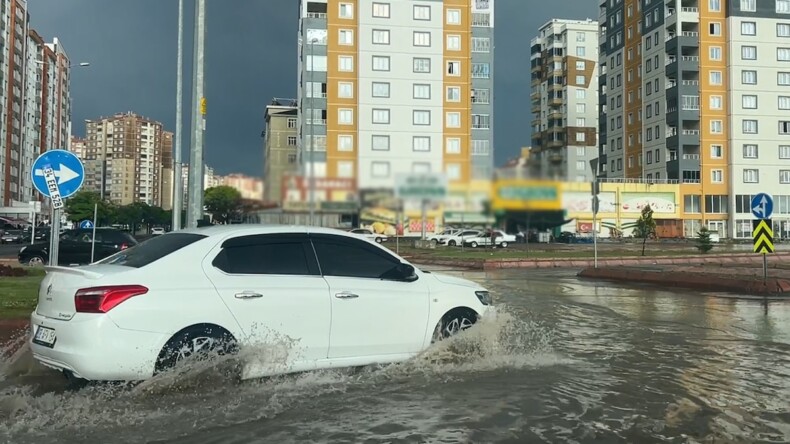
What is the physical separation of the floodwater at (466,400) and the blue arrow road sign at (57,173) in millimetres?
4170

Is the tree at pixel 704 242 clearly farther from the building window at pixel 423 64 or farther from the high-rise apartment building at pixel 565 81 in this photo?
the high-rise apartment building at pixel 565 81

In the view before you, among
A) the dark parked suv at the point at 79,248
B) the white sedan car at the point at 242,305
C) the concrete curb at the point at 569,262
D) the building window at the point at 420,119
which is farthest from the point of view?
the concrete curb at the point at 569,262

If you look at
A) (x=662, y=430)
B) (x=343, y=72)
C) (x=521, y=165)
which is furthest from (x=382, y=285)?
(x=343, y=72)

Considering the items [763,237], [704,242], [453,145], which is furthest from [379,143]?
[704,242]

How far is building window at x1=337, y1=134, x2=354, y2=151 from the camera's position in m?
10.1

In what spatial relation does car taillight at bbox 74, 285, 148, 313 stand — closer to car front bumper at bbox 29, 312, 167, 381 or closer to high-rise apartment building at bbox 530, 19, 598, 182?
car front bumper at bbox 29, 312, 167, 381

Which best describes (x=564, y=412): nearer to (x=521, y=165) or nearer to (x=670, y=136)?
(x=521, y=165)

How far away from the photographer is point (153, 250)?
19.4 ft

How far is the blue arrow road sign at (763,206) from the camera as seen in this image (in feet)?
56.0

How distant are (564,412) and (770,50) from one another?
7867cm

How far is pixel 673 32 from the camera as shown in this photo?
72250 mm

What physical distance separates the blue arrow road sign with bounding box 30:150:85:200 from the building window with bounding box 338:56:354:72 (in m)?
8.40

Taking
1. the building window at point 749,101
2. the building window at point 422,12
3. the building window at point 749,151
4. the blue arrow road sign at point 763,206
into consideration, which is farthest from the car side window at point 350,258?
the building window at point 749,101

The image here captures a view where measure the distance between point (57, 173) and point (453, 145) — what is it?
21.1ft
